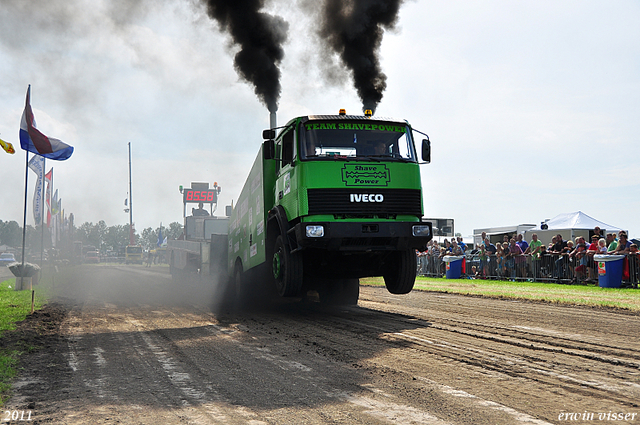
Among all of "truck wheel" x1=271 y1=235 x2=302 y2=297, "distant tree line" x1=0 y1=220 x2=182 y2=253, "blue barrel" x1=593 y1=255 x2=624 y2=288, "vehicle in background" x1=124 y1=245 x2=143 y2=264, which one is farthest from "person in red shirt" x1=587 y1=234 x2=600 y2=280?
"distant tree line" x1=0 y1=220 x2=182 y2=253

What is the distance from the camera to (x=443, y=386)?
15.2ft

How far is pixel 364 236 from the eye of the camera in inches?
335

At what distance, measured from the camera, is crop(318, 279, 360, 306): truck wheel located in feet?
39.5

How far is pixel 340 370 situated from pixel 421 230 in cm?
397

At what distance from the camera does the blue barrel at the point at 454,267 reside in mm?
21391

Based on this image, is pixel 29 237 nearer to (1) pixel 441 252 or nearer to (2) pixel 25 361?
→ (1) pixel 441 252

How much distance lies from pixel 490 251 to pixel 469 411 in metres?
17.2

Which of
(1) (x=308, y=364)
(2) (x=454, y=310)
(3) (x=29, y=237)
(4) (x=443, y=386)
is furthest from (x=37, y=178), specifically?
(3) (x=29, y=237)

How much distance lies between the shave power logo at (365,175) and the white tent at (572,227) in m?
18.8

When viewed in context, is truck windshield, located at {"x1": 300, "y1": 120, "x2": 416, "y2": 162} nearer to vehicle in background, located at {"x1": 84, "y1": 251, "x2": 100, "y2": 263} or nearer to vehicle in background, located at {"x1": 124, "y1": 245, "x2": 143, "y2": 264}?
vehicle in background, located at {"x1": 124, "y1": 245, "x2": 143, "y2": 264}

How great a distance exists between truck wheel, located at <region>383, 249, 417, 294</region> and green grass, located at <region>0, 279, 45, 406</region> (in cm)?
586

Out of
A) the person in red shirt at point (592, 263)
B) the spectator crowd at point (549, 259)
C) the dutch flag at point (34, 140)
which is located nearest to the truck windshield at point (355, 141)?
the spectator crowd at point (549, 259)

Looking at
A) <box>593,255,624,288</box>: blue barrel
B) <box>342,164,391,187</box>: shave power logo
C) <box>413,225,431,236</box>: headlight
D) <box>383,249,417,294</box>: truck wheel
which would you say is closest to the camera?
<box>342,164,391,187</box>: shave power logo

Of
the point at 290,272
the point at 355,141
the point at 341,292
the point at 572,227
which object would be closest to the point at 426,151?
the point at 355,141
